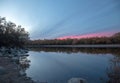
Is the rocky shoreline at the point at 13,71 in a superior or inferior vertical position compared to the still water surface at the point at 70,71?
superior

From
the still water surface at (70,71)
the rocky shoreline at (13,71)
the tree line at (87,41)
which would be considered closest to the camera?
the rocky shoreline at (13,71)

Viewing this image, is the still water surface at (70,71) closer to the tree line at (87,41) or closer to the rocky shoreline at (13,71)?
the rocky shoreline at (13,71)

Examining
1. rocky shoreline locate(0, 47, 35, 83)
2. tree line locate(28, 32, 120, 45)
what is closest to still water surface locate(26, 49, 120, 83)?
rocky shoreline locate(0, 47, 35, 83)

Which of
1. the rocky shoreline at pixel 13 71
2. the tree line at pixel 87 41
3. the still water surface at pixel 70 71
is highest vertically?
the tree line at pixel 87 41

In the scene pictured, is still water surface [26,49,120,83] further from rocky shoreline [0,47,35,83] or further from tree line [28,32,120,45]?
tree line [28,32,120,45]

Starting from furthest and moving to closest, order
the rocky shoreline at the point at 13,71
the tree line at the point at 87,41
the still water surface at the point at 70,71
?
1. the tree line at the point at 87,41
2. the still water surface at the point at 70,71
3. the rocky shoreline at the point at 13,71

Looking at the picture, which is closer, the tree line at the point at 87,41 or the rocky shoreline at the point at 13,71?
the rocky shoreline at the point at 13,71

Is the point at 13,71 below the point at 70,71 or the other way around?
the other way around

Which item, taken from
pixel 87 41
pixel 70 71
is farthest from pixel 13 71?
pixel 87 41

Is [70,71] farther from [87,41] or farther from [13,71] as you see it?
[87,41]

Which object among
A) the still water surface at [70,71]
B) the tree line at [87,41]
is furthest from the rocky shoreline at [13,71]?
the tree line at [87,41]

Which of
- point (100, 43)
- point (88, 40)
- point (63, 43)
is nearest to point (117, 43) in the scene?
point (100, 43)

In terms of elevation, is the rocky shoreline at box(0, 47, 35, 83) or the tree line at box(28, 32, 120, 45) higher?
the tree line at box(28, 32, 120, 45)

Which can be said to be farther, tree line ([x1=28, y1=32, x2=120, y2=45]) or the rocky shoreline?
tree line ([x1=28, y1=32, x2=120, y2=45])
